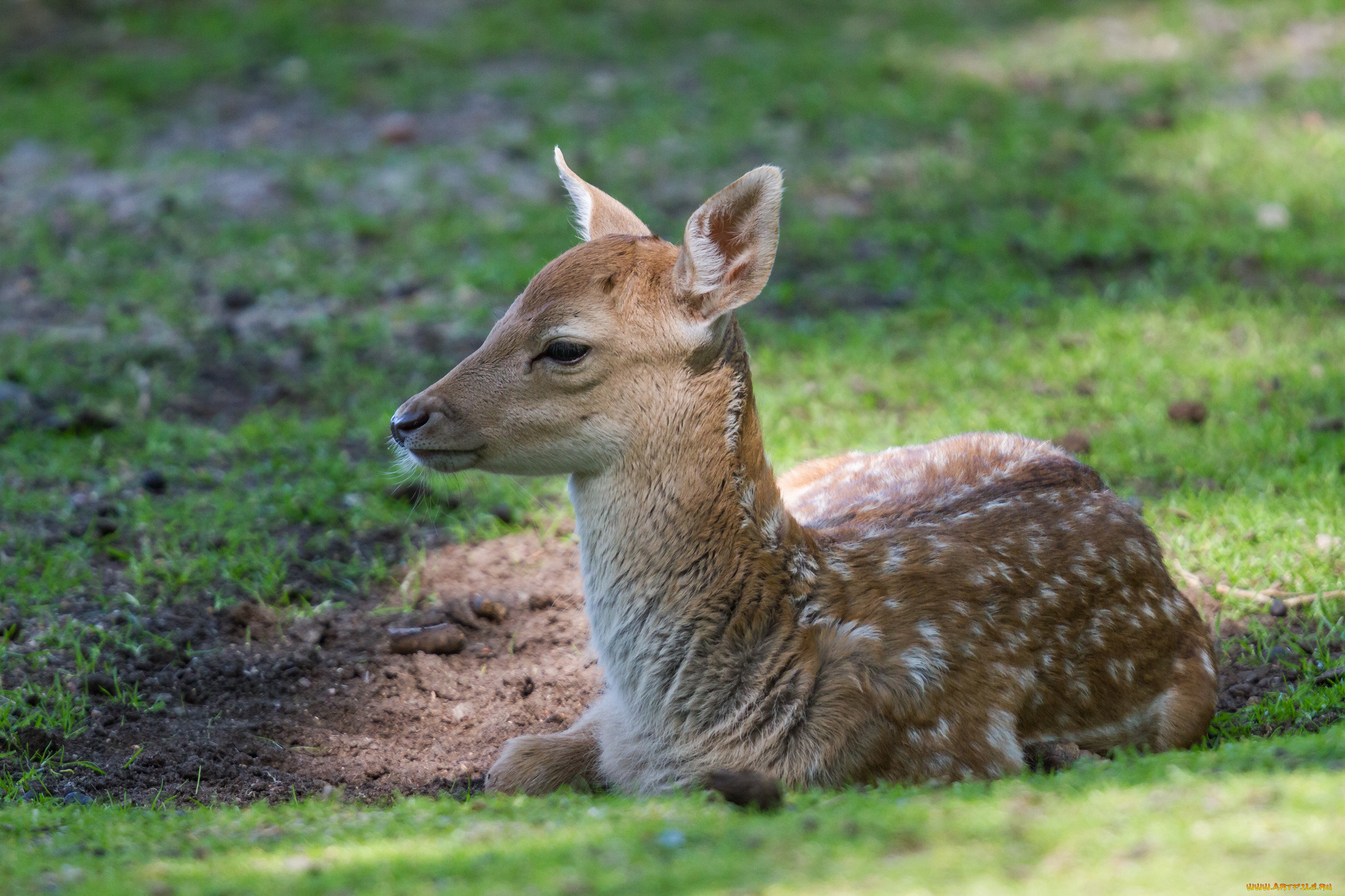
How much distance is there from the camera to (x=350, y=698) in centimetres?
447

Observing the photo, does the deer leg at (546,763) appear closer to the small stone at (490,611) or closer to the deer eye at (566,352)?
the small stone at (490,611)

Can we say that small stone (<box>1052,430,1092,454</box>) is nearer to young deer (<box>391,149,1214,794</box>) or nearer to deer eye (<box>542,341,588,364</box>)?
young deer (<box>391,149,1214,794</box>)

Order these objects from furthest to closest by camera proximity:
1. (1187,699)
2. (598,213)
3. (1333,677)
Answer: (598,213)
(1333,677)
(1187,699)

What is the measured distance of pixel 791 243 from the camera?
838cm

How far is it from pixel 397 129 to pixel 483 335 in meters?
3.17

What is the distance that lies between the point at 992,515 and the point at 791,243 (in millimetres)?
4529

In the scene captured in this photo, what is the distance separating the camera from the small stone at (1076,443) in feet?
19.5

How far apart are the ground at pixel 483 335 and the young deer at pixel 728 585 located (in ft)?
0.91

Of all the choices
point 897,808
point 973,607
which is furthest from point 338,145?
point 897,808

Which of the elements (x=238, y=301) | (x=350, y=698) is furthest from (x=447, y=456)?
(x=238, y=301)

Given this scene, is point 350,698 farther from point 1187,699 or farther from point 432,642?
point 1187,699

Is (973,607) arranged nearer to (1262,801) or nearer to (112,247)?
(1262,801)

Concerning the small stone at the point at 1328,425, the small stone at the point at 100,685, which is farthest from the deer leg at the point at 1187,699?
the small stone at the point at 100,685

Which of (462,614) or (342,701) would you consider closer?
(342,701)
